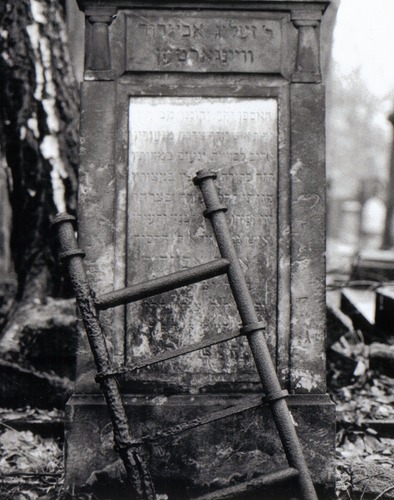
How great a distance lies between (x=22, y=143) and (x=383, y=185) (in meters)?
20.1

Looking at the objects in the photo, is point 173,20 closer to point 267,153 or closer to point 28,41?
point 267,153

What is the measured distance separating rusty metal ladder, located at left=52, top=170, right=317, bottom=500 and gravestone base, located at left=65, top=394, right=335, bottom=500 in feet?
1.33

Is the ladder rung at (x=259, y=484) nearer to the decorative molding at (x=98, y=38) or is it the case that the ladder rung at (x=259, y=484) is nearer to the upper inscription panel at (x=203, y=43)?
the upper inscription panel at (x=203, y=43)

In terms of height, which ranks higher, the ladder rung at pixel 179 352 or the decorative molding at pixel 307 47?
the decorative molding at pixel 307 47

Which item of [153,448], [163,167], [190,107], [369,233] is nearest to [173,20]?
[190,107]

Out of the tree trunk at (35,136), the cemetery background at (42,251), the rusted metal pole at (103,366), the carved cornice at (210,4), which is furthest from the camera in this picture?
the tree trunk at (35,136)

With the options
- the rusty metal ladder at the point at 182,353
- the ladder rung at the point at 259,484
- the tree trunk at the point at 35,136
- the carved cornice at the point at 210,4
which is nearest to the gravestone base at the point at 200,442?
the rusty metal ladder at the point at 182,353

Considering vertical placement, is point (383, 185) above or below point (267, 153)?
above

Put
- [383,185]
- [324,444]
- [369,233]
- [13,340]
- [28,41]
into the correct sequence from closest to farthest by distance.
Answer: [324,444] → [13,340] → [28,41] → [369,233] → [383,185]

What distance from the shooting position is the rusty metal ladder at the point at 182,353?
240 cm

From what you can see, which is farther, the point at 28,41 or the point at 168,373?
the point at 28,41

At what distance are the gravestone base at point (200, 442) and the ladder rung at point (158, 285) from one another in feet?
2.18

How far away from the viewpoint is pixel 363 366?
4.33m

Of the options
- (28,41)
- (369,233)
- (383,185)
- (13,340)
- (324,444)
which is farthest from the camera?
(383,185)
